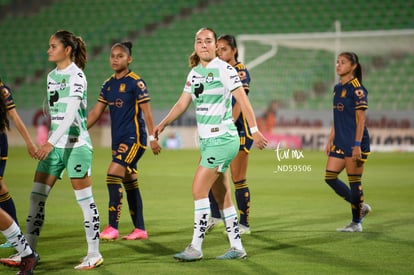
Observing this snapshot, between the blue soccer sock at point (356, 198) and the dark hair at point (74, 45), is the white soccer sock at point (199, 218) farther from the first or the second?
the blue soccer sock at point (356, 198)

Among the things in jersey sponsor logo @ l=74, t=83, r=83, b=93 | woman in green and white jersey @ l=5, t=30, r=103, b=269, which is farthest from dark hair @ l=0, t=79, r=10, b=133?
jersey sponsor logo @ l=74, t=83, r=83, b=93

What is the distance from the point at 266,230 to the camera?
29.2ft

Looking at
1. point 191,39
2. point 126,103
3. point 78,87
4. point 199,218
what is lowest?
point 199,218

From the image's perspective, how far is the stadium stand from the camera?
26.2m

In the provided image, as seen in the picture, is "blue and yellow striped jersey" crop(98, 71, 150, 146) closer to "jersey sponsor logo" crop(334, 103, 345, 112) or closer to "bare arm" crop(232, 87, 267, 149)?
"bare arm" crop(232, 87, 267, 149)

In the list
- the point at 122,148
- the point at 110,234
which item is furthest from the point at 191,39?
the point at 110,234

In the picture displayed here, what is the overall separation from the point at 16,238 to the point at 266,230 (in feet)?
12.3

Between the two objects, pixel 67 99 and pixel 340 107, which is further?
pixel 340 107

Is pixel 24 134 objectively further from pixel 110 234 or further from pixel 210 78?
pixel 110 234

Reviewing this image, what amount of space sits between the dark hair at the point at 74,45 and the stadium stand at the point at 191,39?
63.3 ft

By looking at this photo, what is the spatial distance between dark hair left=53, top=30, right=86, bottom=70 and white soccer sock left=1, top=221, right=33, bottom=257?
164cm

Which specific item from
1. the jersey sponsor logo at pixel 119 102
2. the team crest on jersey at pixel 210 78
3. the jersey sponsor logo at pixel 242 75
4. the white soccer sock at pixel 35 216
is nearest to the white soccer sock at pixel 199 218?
the team crest on jersey at pixel 210 78

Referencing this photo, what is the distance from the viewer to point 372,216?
33.4 feet

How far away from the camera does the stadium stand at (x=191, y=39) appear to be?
26219 millimetres
